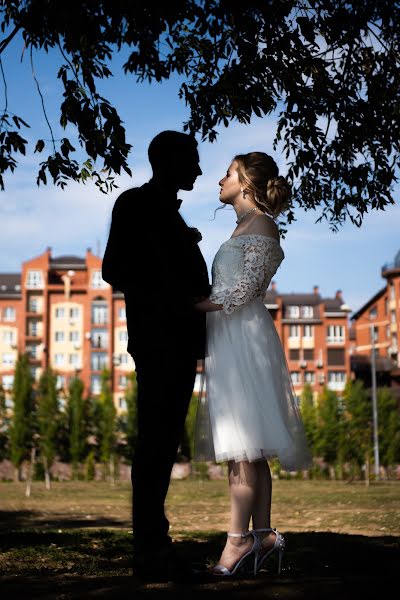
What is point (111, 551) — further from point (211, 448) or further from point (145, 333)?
point (145, 333)

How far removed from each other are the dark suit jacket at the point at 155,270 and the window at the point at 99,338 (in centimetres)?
7285

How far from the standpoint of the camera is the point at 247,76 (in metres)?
8.35

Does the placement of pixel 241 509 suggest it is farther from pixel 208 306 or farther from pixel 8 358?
pixel 8 358

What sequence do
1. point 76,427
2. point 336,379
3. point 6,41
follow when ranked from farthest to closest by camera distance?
point 336,379 < point 76,427 < point 6,41

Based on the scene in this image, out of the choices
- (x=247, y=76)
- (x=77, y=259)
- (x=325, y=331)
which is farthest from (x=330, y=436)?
(x=247, y=76)

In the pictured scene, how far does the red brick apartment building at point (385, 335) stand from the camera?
79.7 metres

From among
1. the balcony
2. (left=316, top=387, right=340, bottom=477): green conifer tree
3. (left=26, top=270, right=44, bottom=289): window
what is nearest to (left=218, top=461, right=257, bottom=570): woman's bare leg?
(left=316, top=387, right=340, bottom=477): green conifer tree

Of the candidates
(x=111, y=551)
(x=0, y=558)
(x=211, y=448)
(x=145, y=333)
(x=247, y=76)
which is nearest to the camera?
(x=145, y=333)

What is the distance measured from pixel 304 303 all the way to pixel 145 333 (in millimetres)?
79438

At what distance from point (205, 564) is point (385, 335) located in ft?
268

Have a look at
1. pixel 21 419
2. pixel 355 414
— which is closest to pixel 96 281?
pixel 21 419

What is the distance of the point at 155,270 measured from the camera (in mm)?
4816

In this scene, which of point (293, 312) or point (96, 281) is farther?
point (293, 312)

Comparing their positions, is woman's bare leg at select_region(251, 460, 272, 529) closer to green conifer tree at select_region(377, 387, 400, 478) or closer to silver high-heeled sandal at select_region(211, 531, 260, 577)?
silver high-heeled sandal at select_region(211, 531, 260, 577)
